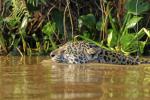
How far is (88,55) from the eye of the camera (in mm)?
6281

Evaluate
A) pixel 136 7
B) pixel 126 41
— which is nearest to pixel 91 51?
pixel 126 41

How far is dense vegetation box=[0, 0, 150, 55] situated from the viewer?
7.03 meters

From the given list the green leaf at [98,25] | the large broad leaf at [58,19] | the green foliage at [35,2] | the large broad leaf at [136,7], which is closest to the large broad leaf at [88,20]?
the green leaf at [98,25]

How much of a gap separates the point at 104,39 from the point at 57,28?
88 cm

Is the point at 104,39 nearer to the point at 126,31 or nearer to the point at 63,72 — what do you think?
the point at 126,31

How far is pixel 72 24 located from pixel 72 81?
116 inches

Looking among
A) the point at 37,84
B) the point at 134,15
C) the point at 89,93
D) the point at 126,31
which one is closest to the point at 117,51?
the point at 126,31

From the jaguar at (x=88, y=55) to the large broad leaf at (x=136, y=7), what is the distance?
988 mm

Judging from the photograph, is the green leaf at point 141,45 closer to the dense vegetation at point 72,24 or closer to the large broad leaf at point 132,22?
the dense vegetation at point 72,24

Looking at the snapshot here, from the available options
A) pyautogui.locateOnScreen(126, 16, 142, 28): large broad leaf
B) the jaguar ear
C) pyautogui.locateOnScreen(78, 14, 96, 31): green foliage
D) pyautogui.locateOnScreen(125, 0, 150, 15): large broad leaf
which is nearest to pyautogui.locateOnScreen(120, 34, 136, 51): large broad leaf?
pyautogui.locateOnScreen(126, 16, 142, 28): large broad leaf

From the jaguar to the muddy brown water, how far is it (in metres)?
0.26

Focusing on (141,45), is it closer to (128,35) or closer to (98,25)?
(128,35)

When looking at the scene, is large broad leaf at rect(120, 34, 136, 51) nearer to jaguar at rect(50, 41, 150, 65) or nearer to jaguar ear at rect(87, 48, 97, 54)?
jaguar at rect(50, 41, 150, 65)

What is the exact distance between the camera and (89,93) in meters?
3.72
